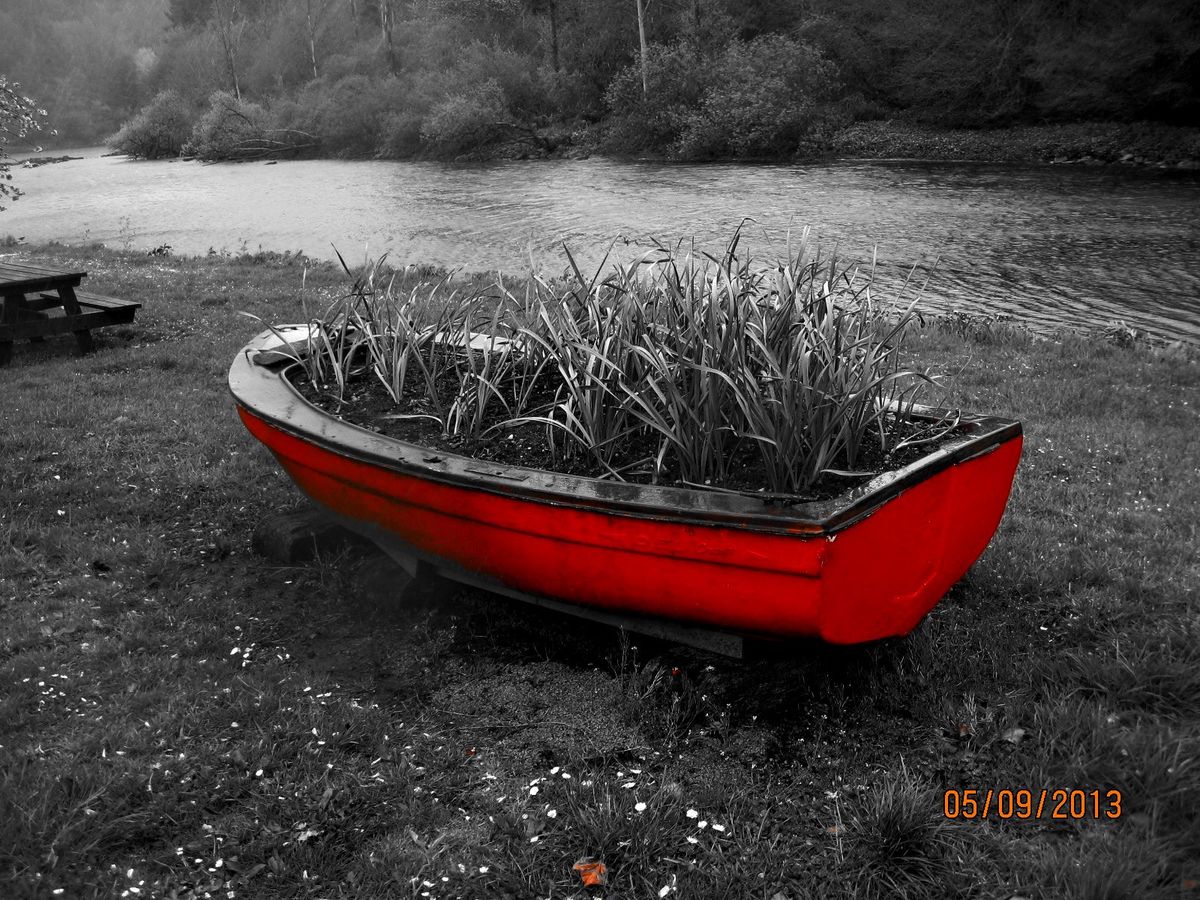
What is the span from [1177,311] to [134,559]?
33.2ft

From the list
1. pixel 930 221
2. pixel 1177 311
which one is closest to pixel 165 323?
pixel 1177 311

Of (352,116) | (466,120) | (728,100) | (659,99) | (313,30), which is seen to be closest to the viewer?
(728,100)

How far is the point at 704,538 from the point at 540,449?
1055mm

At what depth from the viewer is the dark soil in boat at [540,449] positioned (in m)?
3.08

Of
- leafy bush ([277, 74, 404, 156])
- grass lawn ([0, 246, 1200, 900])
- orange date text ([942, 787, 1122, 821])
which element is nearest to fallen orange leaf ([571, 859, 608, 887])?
grass lawn ([0, 246, 1200, 900])

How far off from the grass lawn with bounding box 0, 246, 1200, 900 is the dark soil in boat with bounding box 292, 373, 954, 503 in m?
0.57

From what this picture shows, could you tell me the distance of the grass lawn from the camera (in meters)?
2.41

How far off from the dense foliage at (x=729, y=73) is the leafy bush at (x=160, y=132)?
114 cm

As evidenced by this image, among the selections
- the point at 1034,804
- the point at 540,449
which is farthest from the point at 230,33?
the point at 1034,804

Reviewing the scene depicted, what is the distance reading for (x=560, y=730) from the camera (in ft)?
9.90

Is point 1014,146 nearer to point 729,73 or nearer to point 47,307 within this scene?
point 729,73

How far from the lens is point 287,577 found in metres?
4.14

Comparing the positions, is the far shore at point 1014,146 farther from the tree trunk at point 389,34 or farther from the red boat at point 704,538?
the red boat at point 704,538

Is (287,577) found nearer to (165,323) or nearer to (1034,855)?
(1034,855)
